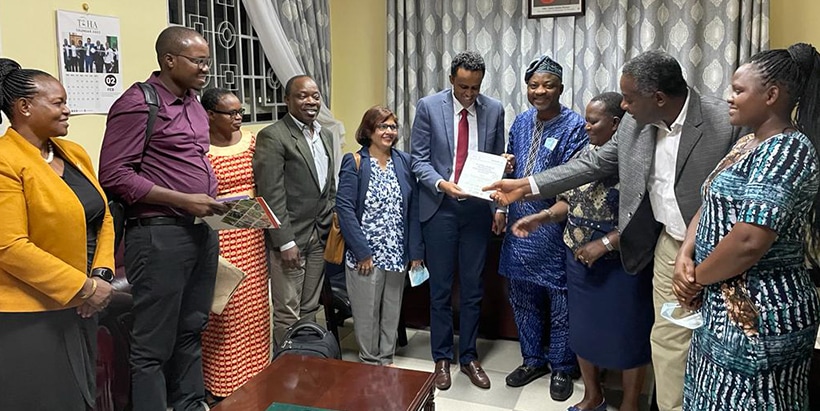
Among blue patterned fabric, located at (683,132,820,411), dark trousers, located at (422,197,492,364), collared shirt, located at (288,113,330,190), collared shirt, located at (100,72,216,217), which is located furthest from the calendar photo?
blue patterned fabric, located at (683,132,820,411)

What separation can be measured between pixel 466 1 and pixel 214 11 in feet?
6.28

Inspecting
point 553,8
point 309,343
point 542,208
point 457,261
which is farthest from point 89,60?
point 553,8

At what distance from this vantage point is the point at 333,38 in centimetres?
521

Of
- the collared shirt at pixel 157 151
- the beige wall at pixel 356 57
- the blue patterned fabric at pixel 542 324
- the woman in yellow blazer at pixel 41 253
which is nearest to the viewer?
the woman in yellow blazer at pixel 41 253

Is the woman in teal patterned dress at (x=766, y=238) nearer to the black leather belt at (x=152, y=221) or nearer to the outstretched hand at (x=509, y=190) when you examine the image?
the outstretched hand at (x=509, y=190)

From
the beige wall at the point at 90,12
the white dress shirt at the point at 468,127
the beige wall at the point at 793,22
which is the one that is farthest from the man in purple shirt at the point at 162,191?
the beige wall at the point at 793,22

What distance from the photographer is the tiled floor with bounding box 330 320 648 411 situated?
8.94ft

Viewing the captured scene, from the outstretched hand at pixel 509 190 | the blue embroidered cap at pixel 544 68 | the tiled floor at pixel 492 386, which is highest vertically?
the blue embroidered cap at pixel 544 68

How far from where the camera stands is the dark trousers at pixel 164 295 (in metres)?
2.19

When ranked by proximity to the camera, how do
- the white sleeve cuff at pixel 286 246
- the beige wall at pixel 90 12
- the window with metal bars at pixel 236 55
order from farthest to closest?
the window with metal bars at pixel 236 55
the white sleeve cuff at pixel 286 246
the beige wall at pixel 90 12

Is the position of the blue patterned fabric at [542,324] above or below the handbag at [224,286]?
below

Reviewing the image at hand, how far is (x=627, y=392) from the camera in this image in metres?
2.50

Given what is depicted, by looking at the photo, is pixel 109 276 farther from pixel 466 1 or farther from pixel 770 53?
pixel 466 1

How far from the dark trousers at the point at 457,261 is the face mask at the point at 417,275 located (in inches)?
1.7
